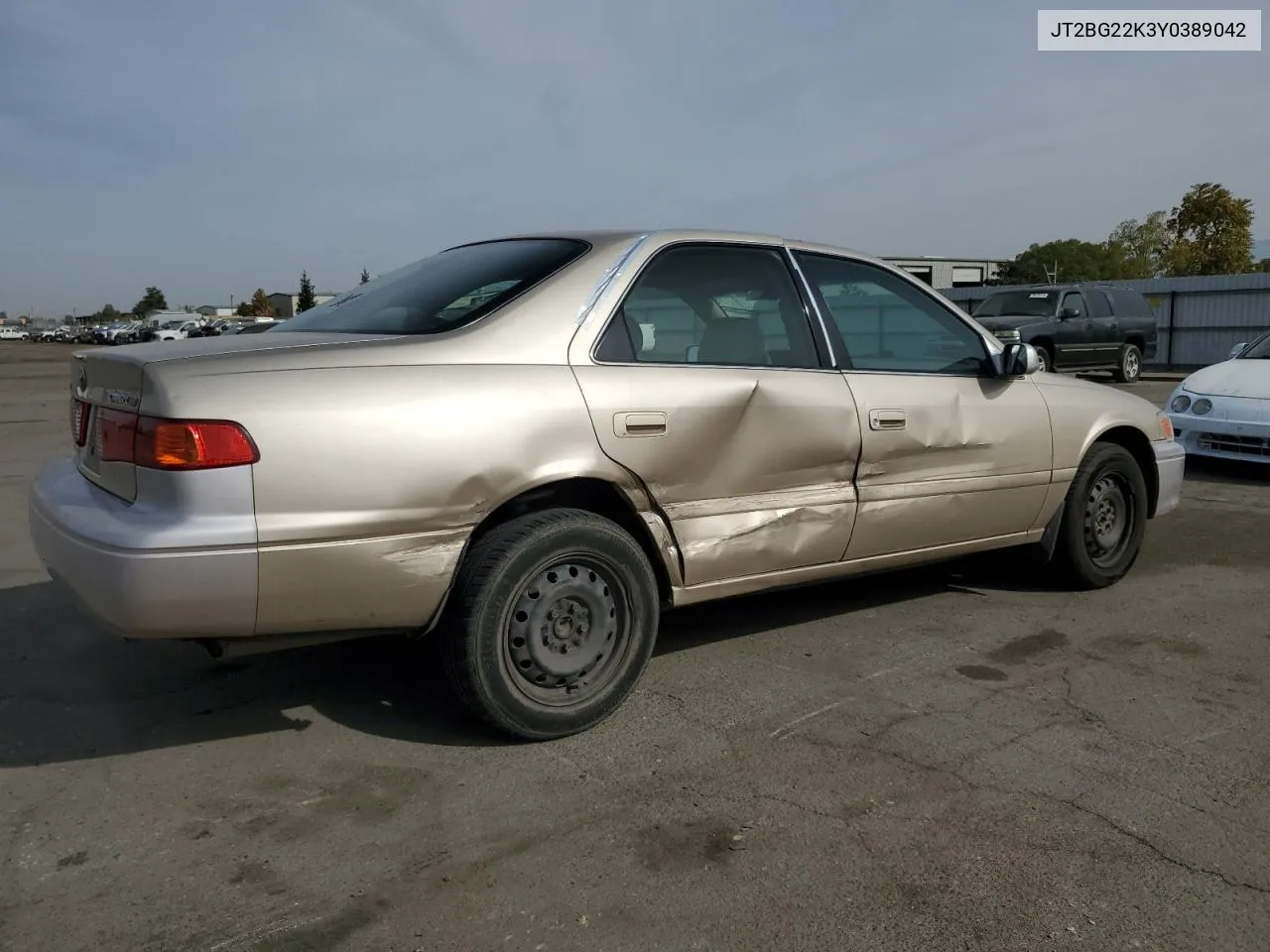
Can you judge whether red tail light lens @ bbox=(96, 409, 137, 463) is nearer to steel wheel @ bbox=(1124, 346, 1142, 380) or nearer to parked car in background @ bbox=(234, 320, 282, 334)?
parked car in background @ bbox=(234, 320, 282, 334)

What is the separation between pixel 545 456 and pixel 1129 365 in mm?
18560

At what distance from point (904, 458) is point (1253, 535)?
142 inches

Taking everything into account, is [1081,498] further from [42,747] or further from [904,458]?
[42,747]

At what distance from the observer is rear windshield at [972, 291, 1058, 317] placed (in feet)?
57.3

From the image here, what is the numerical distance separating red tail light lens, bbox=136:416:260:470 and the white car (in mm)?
8125

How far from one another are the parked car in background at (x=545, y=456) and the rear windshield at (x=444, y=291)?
2 cm

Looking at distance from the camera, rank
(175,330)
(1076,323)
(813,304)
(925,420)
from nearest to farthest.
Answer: (813,304)
(925,420)
(1076,323)
(175,330)

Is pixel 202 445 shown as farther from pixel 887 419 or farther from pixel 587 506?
pixel 887 419

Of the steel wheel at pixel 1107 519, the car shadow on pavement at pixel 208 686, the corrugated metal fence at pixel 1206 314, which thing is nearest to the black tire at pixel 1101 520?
the steel wheel at pixel 1107 519

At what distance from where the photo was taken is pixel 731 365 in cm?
375

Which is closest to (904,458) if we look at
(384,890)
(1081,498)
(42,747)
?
(1081,498)

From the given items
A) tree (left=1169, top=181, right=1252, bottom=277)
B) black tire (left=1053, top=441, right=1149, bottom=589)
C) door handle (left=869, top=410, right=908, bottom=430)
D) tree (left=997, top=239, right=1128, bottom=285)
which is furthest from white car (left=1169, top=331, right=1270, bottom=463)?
tree (left=997, top=239, right=1128, bottom=285)

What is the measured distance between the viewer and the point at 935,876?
8.32 feet

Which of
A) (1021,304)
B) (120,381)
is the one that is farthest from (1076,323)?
(120,381)
